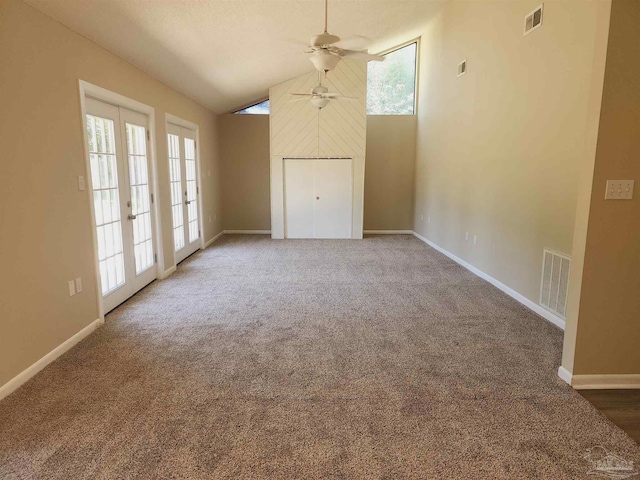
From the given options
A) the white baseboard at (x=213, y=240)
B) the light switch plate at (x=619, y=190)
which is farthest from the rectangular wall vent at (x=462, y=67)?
the white baseboard at (x=213, y=240)

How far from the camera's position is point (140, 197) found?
4.61 meters

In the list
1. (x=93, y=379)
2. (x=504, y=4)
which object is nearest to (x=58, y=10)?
(x=93, y=379)

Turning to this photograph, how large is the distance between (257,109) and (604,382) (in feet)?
25.3

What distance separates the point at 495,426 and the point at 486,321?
1646mm

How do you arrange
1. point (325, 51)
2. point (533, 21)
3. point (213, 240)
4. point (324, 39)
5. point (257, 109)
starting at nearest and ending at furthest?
point (324, 39) → point (325, 51) → point (533, 21) → point (213, 240) → point (257, 109)

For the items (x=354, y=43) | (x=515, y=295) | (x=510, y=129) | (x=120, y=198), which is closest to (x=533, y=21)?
(x=510, y=129)

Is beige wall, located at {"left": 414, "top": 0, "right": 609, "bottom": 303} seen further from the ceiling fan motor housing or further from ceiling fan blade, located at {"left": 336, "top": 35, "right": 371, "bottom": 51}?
the ceiling fan motor housing

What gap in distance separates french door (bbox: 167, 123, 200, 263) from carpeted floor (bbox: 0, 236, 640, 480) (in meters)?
2.01

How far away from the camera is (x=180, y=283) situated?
494 cm

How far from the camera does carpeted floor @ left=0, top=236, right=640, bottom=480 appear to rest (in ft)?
6.21

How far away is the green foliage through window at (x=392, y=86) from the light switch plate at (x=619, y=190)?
658 cm

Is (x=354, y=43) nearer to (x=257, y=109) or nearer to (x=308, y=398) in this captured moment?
(x=257, y=109)

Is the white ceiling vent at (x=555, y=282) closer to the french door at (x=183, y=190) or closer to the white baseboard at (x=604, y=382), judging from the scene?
the white baseboard at (x=604, y=382)

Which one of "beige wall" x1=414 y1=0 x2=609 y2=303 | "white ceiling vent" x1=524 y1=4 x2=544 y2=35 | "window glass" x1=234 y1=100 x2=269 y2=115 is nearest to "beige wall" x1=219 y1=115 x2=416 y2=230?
"window glass" x1=234 y1=100 x2=269 y2=115
